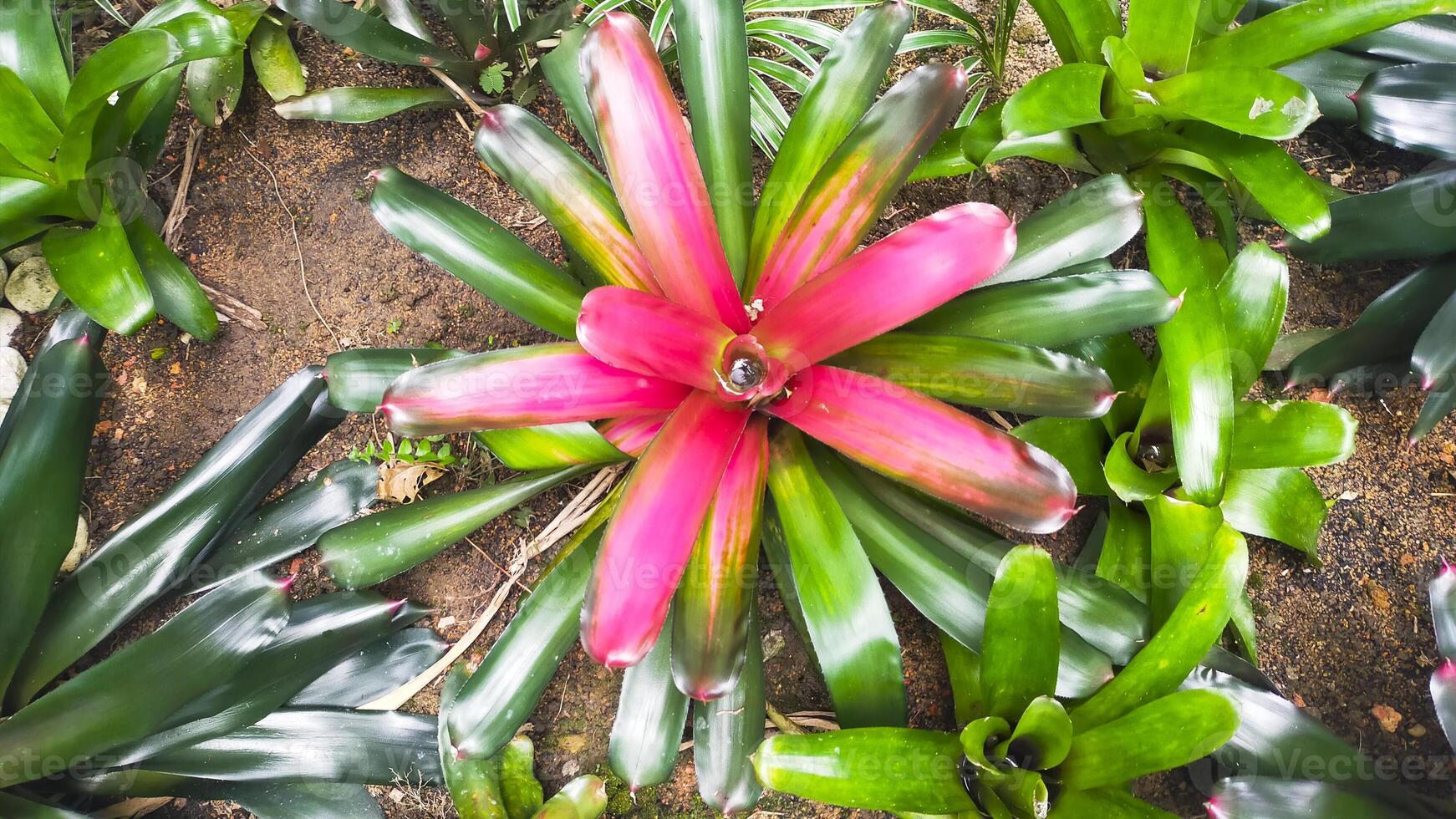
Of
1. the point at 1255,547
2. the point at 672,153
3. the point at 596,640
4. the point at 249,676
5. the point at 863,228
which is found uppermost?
the point at 672,153

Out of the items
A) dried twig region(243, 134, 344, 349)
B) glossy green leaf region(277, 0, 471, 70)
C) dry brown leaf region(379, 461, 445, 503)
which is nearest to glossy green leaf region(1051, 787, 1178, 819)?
dry brown leaf region(379, 461, 445, 503)

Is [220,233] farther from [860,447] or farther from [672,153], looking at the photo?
[860,447]

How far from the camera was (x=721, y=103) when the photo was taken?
148 cm

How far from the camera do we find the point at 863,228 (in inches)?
55.5

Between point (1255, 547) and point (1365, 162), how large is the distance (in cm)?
107

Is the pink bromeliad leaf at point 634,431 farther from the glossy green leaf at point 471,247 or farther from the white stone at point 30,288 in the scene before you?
the white stone at point 30,288

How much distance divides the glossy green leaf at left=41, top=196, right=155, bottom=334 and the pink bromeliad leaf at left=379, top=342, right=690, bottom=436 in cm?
85

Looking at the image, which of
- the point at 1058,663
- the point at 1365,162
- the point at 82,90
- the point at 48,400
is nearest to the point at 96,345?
the point at 48,400

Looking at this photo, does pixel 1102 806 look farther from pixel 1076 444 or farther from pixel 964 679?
pixel 1076 444

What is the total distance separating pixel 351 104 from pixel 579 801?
1.65 metres

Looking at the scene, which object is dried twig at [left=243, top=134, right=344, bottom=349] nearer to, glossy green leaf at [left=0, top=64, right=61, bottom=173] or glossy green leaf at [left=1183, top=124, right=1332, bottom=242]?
glossy green leaf at [left=0, top=64, right=61, bottom=173]

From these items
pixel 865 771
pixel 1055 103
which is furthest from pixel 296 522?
pixel 1055 103

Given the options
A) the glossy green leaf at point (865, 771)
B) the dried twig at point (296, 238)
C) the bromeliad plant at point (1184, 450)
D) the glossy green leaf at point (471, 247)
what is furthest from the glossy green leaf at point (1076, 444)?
the dried twig at point (296, 238)

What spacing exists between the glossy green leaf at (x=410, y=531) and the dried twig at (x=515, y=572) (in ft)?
0.84
